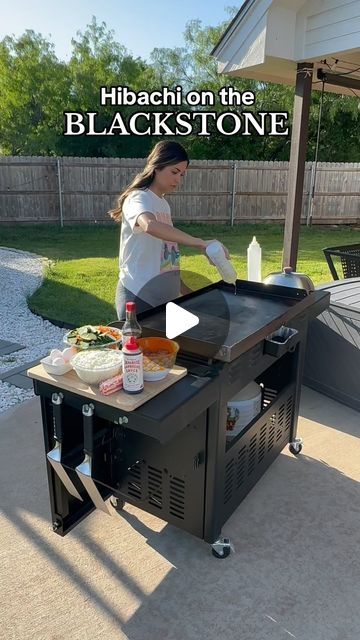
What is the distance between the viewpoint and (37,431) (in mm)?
2639

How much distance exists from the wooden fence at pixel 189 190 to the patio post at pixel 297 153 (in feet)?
22.2

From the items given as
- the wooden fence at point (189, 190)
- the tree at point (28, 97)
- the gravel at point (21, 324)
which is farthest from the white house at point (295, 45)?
the tree at point (28, 97)

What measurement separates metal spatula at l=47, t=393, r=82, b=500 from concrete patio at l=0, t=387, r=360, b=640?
0.37m

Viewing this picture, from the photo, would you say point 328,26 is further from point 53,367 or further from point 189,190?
point 189,190

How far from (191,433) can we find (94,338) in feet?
1.55

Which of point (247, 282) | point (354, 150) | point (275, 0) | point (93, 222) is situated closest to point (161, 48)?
point (354, 150)

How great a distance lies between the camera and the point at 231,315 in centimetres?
191

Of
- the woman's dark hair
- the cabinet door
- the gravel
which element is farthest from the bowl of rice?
the gravel

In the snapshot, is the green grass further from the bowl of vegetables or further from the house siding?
the house siding

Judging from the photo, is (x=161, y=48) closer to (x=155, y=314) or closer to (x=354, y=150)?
(x=354, y=150)

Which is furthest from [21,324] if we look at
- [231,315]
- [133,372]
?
[133,372]

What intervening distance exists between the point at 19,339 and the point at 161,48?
672 inches

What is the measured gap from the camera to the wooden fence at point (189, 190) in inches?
394

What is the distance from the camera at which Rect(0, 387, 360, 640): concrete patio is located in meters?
1.54
